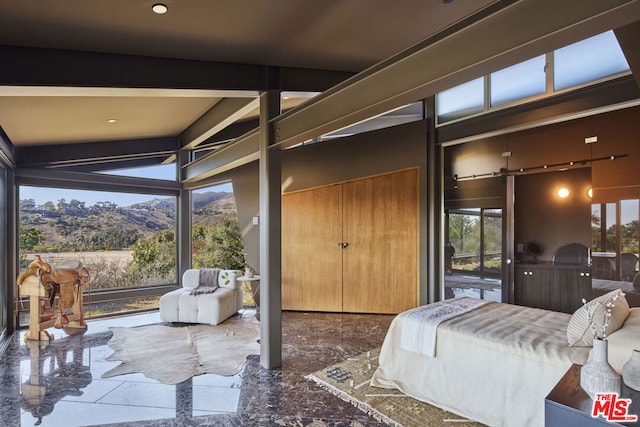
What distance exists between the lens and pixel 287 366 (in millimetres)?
3457

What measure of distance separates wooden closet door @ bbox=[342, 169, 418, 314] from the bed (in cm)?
218

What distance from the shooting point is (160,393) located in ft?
9.61

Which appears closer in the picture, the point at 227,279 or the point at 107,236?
the point at 227,279

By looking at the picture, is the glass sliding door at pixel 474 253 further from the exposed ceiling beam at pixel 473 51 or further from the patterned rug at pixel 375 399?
the exposed ceiling beam at pixel 473 51

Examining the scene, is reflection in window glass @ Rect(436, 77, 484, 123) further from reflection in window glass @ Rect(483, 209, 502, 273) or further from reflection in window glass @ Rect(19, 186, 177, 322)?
reflection in window glass @ Rect(19, 186, 177, 322)

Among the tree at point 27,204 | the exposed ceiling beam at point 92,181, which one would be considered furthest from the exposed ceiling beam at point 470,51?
the tree at point 27,204

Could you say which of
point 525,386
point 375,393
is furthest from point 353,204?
point 525,386

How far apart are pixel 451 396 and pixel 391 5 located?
289 cm

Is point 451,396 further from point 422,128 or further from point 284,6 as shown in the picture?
point 422,128

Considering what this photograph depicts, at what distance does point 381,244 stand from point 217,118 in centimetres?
305

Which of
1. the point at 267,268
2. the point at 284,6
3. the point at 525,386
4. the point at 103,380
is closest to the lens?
the point at 525,386

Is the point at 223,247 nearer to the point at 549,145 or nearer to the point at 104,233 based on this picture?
the point at 104,233

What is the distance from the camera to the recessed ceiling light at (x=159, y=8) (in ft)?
7.41

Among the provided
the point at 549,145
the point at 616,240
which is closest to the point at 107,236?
the point at 549,145
